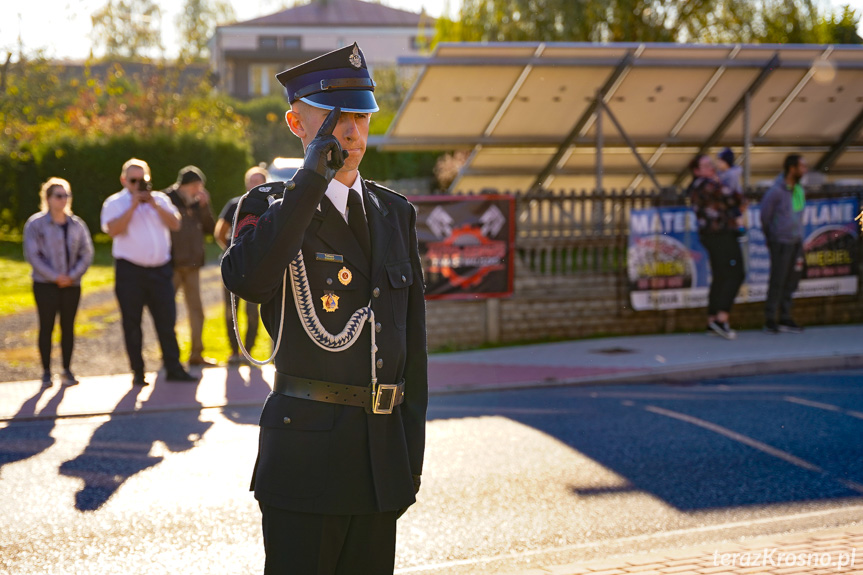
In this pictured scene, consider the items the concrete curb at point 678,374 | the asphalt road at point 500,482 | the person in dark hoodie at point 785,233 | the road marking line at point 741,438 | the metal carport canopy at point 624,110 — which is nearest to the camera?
the asphalt road at point 500,482

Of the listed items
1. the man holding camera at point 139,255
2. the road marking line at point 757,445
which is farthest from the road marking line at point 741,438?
the man holding camera at point 139,255

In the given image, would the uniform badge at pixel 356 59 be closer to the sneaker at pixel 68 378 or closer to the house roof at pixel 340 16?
the sneaker at pixel 68 378

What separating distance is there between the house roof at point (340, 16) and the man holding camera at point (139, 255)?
2747 inches

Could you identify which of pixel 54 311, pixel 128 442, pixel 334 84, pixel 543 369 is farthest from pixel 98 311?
pixel 334 84

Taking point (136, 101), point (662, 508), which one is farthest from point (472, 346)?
point (136, 101)

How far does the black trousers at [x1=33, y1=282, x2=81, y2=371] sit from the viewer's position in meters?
9.84

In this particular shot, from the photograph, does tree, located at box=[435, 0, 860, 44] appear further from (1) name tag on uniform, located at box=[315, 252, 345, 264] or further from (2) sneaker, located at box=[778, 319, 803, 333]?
(1) name tag on uniform, located at box=[315, 252, 345, 264]

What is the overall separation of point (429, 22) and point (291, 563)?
7497 centimetres

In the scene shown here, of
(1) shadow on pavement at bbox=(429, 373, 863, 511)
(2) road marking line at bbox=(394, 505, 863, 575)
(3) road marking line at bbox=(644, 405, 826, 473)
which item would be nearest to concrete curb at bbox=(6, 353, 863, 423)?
(1) shadow on pavement at bbox=(429, 373, 863, 511)

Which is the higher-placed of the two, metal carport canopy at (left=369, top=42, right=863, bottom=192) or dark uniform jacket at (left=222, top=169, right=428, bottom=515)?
metal carport canopy at (left=369, top=42, right=863, bottom=192)

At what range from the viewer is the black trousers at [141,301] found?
9578mm

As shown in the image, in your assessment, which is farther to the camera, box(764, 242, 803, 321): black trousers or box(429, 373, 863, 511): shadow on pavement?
box(764, 242, 803, 321): black trousers

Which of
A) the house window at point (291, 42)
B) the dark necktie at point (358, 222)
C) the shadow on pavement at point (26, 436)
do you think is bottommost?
the shadow on pavement at point (26, 436)

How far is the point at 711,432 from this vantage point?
7.84 m
